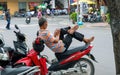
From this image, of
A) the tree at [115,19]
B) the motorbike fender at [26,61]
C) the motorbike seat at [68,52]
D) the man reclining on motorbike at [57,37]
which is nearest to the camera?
the tree at [115,19]

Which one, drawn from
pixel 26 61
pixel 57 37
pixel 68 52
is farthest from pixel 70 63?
pixel 26 61

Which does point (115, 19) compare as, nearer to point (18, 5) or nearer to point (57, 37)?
point (57, 37)

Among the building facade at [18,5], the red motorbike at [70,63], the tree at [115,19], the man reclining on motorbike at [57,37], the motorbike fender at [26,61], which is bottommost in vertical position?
the building facade at [18,5]

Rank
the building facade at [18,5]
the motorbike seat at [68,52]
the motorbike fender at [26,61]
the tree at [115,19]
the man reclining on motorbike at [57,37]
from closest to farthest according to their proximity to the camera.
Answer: the tree at [115,19] → the motorbike fender at [26,61] → the man reclining on motorbike at [57,37] → the motorbike seat at [68,52] → the building facade at [18,5]

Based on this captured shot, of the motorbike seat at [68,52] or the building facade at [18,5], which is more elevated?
the motorbike seat at [68,52]

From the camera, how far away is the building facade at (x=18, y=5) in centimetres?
6862

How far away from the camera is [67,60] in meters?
7.81

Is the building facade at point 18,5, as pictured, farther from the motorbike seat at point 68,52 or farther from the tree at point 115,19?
the tree at point 115,19

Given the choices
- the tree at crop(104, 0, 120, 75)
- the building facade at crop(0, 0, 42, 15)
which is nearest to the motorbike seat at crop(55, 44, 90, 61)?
the tree at crop(104, 0, 120, 75)

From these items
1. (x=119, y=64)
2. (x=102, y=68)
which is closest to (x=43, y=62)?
(x=119, y=64)

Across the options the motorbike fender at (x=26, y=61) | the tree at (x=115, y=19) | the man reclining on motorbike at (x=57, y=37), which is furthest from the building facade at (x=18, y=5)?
the tree at (x=115, y=19)

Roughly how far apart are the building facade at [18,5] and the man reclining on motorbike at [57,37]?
60.7 meters

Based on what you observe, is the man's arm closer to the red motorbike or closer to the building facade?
the red motorbike

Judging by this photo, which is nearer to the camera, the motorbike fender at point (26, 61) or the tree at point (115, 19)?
the tree at point (115, 19)
